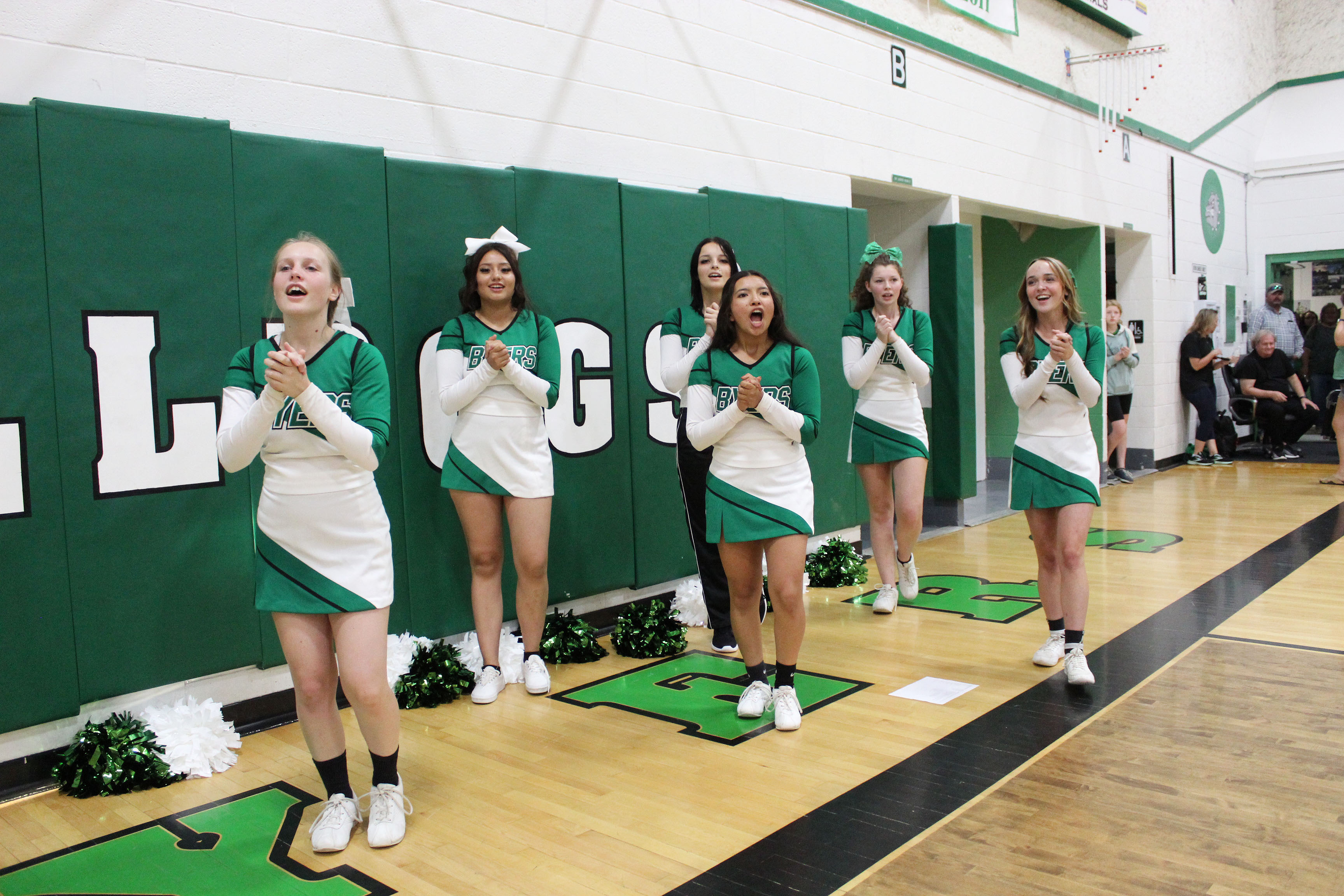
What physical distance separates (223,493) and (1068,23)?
8125mm

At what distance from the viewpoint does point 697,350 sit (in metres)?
3.69

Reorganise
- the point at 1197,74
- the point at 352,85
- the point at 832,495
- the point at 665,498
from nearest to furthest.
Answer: the point at 352,85, the point at 665,498, the point at 832,495, the point at 1197,74

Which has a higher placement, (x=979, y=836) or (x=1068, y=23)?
(x=1068, y=23)

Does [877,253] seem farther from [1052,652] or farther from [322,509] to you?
[322,509]

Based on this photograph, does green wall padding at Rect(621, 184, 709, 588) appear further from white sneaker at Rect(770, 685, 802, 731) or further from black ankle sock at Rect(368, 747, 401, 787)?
black ankle sock at Rect(368, 747, 401, 787)

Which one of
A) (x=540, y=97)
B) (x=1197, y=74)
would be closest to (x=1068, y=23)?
(x=1197, y=74)

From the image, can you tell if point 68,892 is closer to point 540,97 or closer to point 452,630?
point 452,630

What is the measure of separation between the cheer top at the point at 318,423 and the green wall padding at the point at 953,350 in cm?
499

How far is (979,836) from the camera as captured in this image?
2.45m

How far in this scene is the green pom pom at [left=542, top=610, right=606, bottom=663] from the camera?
4.14 m

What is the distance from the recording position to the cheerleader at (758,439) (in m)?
3.06

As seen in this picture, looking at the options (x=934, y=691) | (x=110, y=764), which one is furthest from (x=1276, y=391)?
(x=110, y=764)

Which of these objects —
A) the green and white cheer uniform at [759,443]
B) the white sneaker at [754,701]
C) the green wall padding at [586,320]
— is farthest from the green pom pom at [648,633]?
the green and white cheer uniform at [759,443]

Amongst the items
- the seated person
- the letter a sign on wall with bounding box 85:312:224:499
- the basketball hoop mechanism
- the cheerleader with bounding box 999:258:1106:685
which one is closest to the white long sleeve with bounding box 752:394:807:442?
the cheerleader with bounding box 999:258:1106:685
